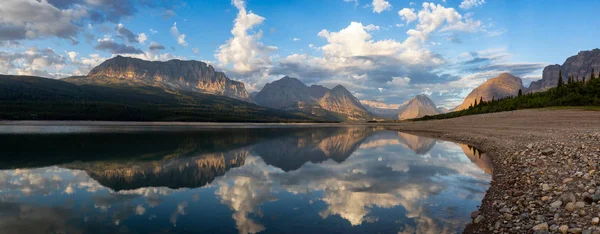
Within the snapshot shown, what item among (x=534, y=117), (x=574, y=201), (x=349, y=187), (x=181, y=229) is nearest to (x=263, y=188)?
(x=349, y=187)

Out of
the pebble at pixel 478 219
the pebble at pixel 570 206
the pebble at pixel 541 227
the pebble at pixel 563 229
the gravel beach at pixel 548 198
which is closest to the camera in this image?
the pebble at pixel 563 229

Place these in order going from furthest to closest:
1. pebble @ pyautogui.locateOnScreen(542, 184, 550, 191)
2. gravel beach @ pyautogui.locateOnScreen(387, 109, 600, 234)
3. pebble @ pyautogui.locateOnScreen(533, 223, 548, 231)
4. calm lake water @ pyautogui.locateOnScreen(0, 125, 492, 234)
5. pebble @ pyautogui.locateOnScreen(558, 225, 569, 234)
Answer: pebble @ pyautogui.locateOnScreen(542, 184, 550, 191) < calm lake water @ pyautogui.locateOnScreen(0, 125, 492, 234) < gravel beach @ pyautogui.locateOnScreen(387, 109, 600, 234) < pebble @ pyautogui.locateOnScreen(533, 223, 548, 231) < pebble @ pyautogui.locateOnScreen(558, 225, 569, 234)

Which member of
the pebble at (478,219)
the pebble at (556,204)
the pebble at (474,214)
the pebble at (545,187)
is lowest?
the pebble at (474,214)

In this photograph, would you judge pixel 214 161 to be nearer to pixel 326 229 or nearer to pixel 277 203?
pixel 277 203

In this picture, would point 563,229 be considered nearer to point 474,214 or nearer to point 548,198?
point 548,198

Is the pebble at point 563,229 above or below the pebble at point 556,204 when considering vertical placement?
below

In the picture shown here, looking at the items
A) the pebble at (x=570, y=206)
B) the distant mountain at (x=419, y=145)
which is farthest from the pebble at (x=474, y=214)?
the distant mountain at (x=419, y=145)

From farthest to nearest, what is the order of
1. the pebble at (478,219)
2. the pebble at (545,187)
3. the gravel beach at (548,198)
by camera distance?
the pebble at (545,187), the pebble at (478,219), the gravel beach at (548,198)

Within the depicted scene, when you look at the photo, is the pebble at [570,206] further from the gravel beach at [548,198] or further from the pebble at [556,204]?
the pebble at [556,204]

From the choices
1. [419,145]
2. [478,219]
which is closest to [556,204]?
[478,219]

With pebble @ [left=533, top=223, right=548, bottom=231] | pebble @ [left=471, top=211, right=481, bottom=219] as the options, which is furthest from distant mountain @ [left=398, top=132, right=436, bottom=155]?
pebble @ [left=533, top=223, right=548, bottom=231]

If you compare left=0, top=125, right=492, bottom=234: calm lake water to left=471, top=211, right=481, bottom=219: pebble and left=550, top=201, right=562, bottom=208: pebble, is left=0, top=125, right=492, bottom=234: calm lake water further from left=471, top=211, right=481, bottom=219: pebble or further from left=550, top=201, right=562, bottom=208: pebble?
left=550, top=201, right=562, bottom=208: pebble

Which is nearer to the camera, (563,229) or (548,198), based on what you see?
(563,229)

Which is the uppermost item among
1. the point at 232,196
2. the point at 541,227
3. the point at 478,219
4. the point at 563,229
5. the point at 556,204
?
the point at 556,204
